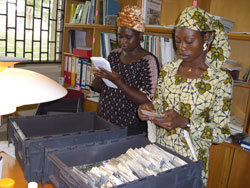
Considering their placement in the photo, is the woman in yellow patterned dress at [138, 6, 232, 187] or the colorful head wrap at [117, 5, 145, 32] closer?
the woman in yellow patterned dress at [138, 6, 232, 187]

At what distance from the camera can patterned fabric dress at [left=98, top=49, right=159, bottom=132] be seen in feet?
5.84

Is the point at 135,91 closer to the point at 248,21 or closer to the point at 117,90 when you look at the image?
the point at 117,90

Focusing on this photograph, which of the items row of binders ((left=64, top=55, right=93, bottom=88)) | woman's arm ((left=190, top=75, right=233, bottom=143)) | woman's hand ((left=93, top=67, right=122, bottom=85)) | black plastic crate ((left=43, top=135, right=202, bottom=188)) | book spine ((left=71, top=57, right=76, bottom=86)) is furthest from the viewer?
book spine ((left=71, top=57, right=76, bottom=86))

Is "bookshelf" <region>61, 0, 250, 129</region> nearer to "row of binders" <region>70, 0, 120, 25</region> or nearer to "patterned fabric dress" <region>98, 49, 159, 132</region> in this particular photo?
"row of binders" <region>70, 0, 120, 25</region>

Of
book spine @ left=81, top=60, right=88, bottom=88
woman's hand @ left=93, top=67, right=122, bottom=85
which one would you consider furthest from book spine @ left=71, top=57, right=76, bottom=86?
woman's hand @ left=93, top=67, right=122, bottom=85

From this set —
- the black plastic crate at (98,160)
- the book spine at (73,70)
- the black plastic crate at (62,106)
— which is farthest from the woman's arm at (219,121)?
the book spine at (73,70)

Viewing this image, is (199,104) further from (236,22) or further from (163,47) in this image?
(236,22)

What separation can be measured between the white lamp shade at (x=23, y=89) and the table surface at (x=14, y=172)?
20.5 inches

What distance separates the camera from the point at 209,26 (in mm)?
1358

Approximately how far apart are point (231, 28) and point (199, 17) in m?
1.08

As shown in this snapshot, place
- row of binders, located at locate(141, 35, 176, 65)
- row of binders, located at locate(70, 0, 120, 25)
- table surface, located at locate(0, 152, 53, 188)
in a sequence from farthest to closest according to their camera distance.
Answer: row of binders, located at locate(70, 0, 120, 25) → row of binders, located at locate(141, 35, 176, 65) → table surface, located at locate(0, 152, 53, 188)

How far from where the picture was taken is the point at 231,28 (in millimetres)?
2262

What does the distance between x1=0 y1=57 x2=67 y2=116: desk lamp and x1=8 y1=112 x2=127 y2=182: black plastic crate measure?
46cm

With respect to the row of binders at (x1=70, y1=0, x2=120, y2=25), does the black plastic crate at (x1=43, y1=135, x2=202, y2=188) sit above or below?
below
